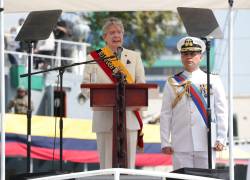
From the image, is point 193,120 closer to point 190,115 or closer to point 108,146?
point 190,115

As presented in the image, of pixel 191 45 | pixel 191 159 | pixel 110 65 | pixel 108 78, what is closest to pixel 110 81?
pixel 108 78

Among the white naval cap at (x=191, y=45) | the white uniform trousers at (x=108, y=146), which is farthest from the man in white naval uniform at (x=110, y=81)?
the white naval cap at (x=191, y=45)

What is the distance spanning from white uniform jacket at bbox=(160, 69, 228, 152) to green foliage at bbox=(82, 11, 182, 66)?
22163 mm

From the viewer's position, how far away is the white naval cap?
28.2 feet

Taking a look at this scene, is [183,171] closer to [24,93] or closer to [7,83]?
[24,93]

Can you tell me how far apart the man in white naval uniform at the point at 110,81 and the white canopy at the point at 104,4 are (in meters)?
0.27

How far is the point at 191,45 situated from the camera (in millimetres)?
8625

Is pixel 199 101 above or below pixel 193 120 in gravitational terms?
above

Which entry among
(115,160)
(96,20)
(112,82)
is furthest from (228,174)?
(96,20)

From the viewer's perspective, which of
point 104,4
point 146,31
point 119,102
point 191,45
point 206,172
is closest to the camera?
point 206,172

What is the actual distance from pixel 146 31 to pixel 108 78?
24013 mm

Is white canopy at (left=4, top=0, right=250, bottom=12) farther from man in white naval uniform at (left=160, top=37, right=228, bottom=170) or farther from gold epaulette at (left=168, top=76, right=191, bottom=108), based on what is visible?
gold epaulette at (left=168, top=76, right=191, bottom=108)

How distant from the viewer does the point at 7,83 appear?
2302 centimetres

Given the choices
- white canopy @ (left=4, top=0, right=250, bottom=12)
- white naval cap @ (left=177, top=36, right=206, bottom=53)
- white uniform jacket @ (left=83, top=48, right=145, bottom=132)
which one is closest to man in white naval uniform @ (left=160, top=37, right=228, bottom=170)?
white naval cap @ (left=177, top=36, right=206, bottom=53)
